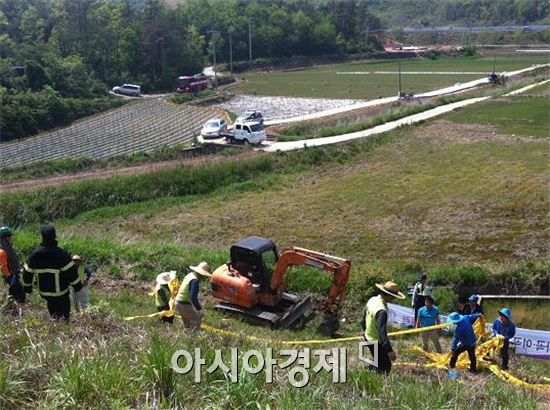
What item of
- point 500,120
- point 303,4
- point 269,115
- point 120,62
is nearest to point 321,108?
point 269,115

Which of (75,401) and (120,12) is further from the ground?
(120,12)

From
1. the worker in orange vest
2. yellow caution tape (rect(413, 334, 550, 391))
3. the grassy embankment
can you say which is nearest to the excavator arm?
the grassy embankment

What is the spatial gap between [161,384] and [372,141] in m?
34.7

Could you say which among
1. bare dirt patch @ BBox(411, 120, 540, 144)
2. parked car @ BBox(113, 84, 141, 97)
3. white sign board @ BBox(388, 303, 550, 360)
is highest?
parked car @ BBox(113, 84, 141, 97)

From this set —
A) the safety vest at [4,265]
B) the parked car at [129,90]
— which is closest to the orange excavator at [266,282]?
the safety vest at [4,265]

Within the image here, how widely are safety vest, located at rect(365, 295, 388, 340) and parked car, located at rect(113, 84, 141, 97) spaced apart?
250ft

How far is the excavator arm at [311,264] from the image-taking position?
1348 centimetres

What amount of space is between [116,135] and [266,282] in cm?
3981

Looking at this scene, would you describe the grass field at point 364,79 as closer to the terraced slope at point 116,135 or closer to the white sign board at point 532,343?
the terraced slope at point 116,135

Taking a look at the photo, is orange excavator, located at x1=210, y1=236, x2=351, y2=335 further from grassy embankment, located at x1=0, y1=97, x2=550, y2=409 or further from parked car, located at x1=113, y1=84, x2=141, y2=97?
parked car, located at x1=113, y1=84, x2=141, y2=97

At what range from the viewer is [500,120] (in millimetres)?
43938

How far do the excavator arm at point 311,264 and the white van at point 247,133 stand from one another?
27952 millimetres

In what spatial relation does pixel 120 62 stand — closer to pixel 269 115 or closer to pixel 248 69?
pixel 248 69

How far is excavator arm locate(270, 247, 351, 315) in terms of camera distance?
13.5 m
